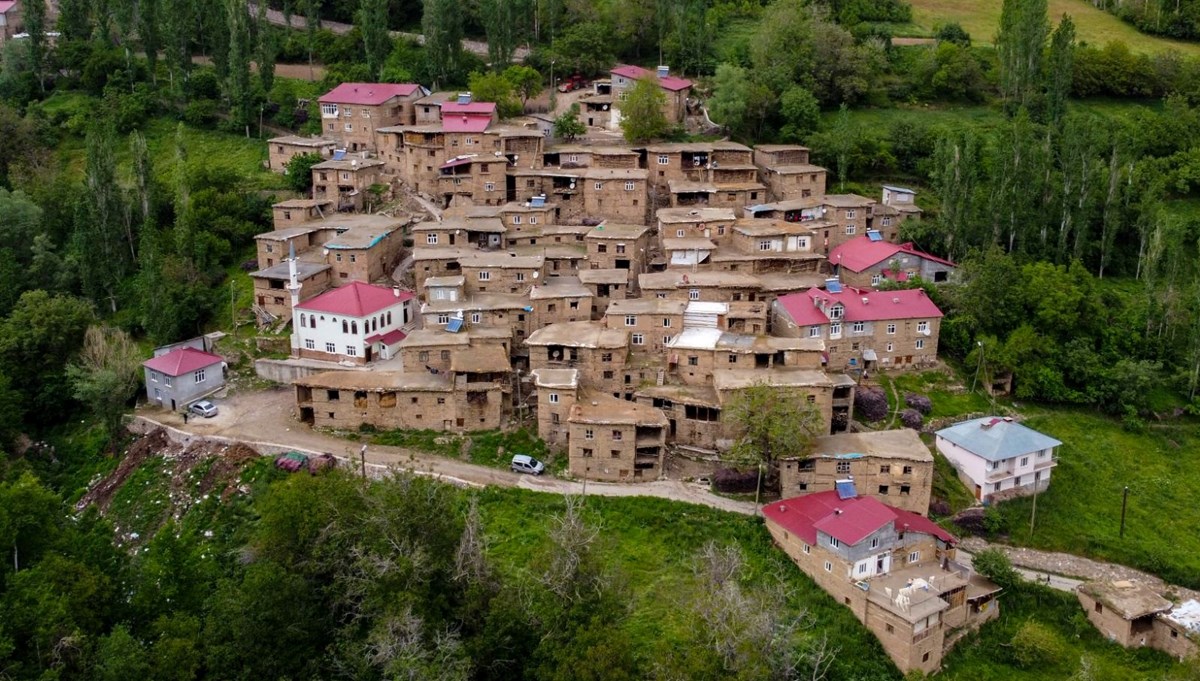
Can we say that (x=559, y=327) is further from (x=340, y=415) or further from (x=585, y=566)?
(x=585, y=566)

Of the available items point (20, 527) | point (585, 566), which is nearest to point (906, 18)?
point (585, 566)

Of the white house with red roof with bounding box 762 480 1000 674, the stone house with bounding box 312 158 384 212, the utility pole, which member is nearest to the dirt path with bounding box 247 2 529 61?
the stone house with bounding box 312 158 384 212

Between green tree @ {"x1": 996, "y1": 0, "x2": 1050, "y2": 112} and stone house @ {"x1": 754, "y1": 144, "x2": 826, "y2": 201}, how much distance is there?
18.2 meters

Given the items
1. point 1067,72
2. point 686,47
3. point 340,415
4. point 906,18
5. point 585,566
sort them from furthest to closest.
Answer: point 906,18
point 686,47
point 1067,72
point 340,415
point 585,566

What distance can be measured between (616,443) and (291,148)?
109 feet

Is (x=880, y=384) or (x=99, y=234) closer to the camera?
(x=880, y=384)

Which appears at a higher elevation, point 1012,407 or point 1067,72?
point 1067,72

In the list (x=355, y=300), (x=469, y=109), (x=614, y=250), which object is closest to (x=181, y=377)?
(x=355, y=300)

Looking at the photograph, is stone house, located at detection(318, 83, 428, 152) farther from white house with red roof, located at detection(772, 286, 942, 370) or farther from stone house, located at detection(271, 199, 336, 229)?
white house with red roof, located at detection(772, 286, 942, 370)

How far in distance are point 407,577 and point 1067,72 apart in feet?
181

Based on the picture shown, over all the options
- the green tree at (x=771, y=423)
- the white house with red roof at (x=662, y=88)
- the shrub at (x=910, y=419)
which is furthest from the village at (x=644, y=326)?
the white house with red roof at (x=662, y=88)

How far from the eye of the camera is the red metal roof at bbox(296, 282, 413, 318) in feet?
171

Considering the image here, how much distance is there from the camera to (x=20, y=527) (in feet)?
122

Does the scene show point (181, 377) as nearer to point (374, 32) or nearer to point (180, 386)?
point (180, 386)
